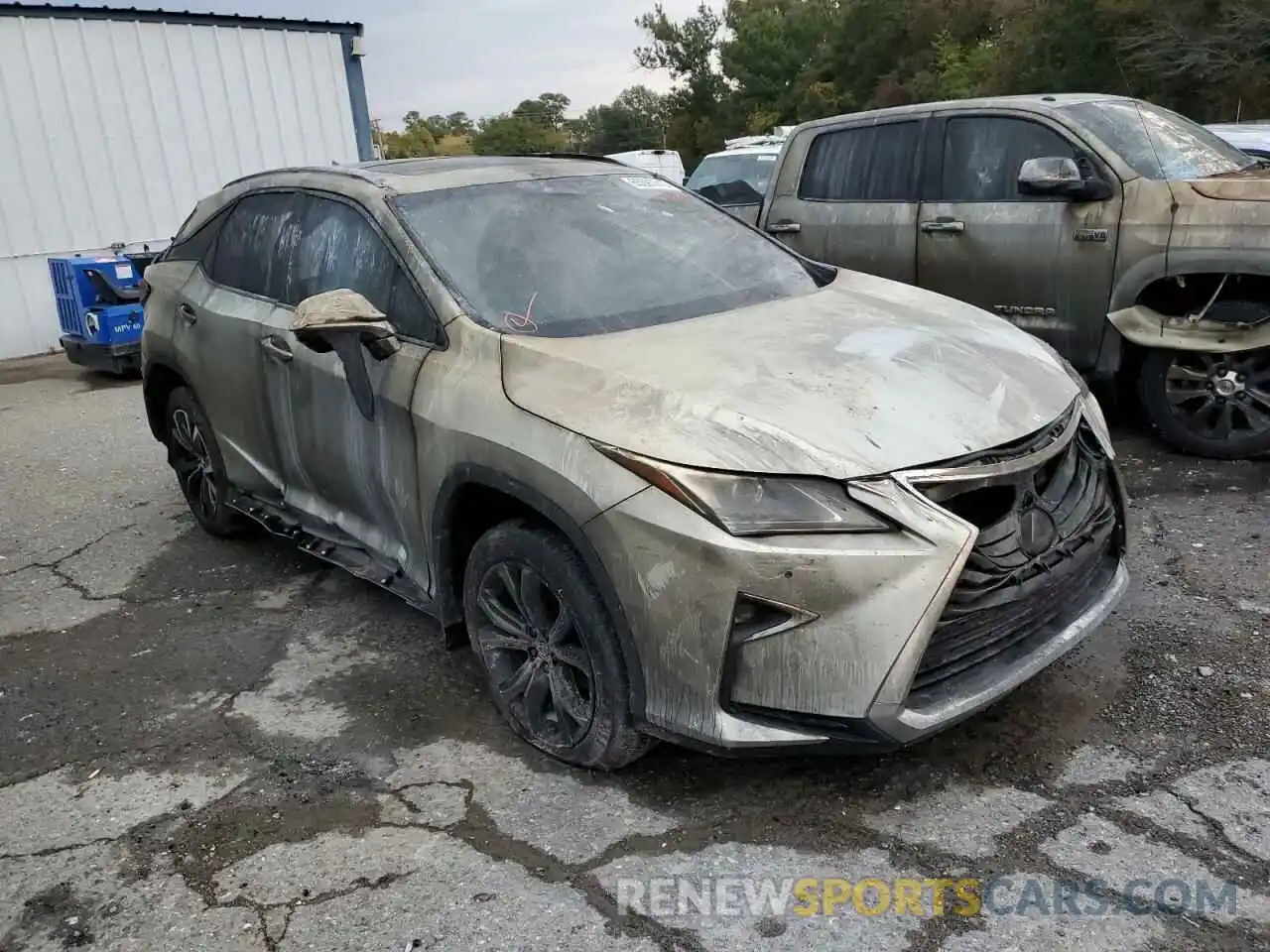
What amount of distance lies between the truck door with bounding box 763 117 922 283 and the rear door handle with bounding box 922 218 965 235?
0.09 m

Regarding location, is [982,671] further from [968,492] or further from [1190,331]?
[1190,331]

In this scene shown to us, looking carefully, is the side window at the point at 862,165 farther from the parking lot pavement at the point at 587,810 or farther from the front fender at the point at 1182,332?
the parking lot pavement at the point at 587,810

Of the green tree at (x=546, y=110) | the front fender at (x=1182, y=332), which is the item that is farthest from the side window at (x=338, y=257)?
the green tree at (x=546, y=110)

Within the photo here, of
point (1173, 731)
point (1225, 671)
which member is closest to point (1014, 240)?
point (1225, 671)

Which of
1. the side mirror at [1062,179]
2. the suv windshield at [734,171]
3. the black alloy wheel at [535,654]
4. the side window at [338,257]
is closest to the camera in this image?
the black alloy wheel at [535,654]

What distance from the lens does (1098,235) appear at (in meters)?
5.27

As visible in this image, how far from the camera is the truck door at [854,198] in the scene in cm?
615

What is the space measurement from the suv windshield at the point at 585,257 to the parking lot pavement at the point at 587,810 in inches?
54.0

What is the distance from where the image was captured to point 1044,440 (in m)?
2.78

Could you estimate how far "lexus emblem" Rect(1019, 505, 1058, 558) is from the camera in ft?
8.76

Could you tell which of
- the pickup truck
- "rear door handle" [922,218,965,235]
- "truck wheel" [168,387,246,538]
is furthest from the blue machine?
"rear door handle" [922,218,965,235]

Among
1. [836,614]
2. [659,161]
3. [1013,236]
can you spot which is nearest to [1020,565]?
[836,614]

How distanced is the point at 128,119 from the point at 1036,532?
12.6m

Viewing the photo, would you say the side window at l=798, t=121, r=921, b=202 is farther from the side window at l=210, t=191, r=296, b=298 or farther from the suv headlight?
the suv headlight
